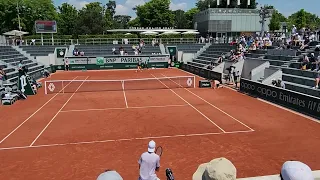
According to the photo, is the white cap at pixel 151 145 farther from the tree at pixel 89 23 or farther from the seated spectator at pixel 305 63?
the tree at pixel 89 23

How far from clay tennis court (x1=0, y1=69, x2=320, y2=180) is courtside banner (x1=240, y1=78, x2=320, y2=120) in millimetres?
845

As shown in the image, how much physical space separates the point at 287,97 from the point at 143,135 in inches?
417

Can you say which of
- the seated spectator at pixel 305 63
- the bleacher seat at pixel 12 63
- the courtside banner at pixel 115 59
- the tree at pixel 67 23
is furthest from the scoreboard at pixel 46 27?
the seated spectator at pixel 305 63

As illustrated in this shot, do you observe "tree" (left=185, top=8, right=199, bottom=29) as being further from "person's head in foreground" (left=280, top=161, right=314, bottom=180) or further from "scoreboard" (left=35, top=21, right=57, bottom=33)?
"person's head in foreground" (left=280, top=161, right=314, bottom=180)

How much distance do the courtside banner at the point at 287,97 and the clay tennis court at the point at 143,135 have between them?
0.84m

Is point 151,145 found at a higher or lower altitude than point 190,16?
lower

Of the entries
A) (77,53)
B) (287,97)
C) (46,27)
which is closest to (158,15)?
(46,27)

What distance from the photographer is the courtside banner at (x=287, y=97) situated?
16.5 metres

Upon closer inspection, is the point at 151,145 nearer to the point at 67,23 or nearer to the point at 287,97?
the point at 287,97

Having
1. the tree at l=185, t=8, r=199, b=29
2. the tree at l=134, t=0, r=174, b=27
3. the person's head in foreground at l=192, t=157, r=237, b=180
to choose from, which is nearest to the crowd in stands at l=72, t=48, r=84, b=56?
the person's head in foreground at l=192, t=157, r=237, b=180

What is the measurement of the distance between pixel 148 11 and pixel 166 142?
93.6m

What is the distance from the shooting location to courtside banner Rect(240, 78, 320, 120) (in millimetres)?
16495

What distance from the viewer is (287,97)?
18.7 metres

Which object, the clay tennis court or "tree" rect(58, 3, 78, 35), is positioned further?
"tree" rect(58, 3, 78, 35)
